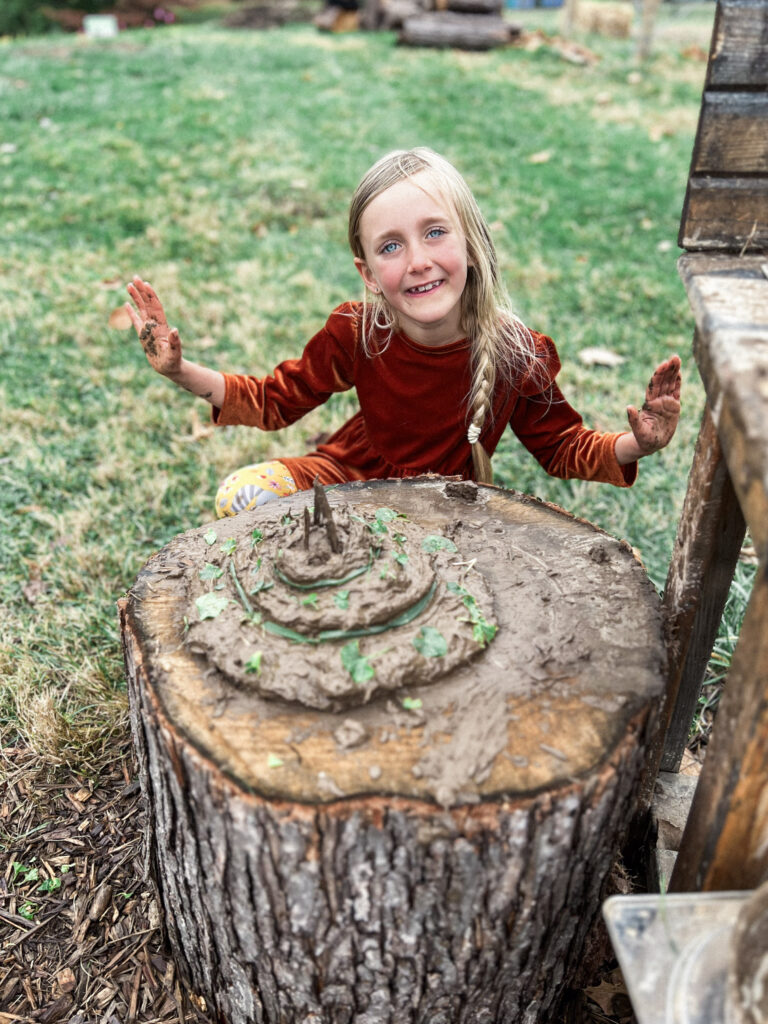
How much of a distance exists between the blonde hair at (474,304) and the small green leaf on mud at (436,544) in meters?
0.61

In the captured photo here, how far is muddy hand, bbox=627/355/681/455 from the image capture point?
1811mm

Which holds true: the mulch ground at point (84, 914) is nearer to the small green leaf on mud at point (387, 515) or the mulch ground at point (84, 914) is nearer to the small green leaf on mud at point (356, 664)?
the small green leaf on mud at point (356, 664)

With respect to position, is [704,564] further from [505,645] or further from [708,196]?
[708,196]

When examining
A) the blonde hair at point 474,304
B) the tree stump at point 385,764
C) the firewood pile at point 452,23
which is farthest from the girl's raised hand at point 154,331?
the firewood pile at point 452,23

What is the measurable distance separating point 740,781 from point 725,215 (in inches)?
37.0

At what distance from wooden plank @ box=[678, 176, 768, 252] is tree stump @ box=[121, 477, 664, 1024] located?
0.63 m

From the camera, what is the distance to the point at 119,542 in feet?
9.68

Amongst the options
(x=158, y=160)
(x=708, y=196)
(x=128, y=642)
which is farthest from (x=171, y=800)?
(x=158, y=160)

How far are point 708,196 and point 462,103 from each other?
785cm

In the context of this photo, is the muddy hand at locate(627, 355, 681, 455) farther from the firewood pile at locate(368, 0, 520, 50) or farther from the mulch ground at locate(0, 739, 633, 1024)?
the firewood pile at locate(368, 0, 520, 50)

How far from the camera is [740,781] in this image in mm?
1199

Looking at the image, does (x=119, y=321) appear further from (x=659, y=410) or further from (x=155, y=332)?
(x=659, y=410)

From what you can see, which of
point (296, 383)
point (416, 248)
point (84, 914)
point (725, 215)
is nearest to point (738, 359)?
point (725, 215)

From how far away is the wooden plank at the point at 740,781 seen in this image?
3.76 ft
